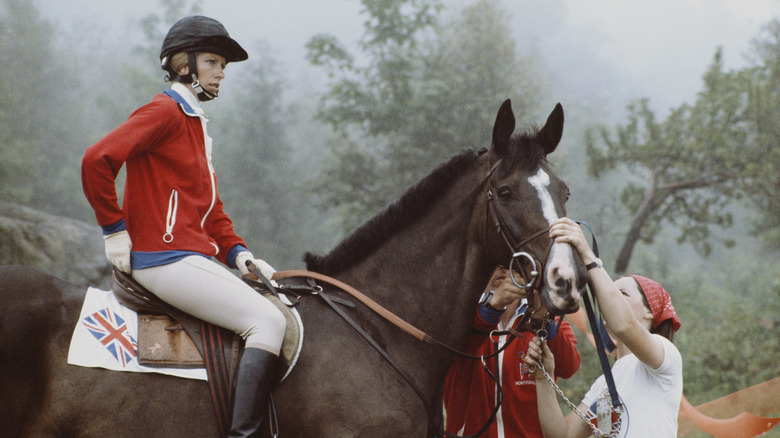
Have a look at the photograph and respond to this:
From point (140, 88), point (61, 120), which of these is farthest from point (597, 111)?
point (61, 120)

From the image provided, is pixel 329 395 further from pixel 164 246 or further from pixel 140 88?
pixel 140 88

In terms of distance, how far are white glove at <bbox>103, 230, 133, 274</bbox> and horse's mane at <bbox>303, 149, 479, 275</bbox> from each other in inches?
34.5

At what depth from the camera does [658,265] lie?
27.8 meters

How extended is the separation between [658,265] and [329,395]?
92.7ft

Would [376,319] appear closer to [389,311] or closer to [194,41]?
[389,311]

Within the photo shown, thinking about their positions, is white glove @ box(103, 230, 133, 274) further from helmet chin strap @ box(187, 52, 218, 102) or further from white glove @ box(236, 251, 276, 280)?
helmet chin strap @ box(187, 52, 218, 102)

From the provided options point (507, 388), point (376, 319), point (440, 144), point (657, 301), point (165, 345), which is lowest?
point (165, 345)

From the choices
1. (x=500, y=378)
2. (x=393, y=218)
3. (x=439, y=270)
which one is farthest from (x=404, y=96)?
(x=439, y=270)

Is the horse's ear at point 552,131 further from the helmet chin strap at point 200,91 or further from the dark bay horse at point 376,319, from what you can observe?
the helmet chin strap at point 200,91

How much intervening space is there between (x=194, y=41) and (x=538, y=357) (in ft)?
7.75

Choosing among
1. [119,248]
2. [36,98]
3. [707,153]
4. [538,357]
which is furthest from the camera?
[36,98]

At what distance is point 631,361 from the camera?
3.04m

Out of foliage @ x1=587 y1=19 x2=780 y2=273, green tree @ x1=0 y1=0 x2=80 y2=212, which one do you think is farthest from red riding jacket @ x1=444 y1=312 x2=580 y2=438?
green tree @ x1=0 y1=0 x2=80 y2=212

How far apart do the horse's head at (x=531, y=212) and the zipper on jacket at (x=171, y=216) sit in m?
1.51
